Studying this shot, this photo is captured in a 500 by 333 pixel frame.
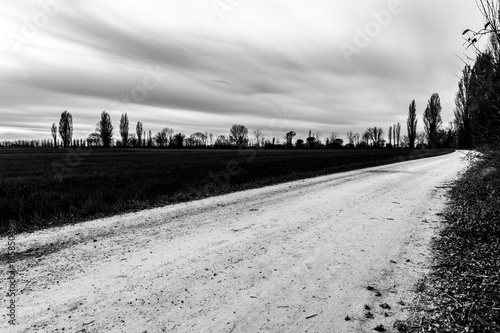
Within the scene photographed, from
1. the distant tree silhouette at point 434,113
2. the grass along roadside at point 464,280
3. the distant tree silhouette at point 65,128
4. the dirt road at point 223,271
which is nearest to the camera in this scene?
the grass along roadside at point 464,280

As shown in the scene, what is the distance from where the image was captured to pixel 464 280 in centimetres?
358

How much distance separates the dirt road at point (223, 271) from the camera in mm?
2879

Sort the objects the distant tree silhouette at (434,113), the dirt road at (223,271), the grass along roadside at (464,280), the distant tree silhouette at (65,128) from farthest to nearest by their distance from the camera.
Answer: the distant tree silhouette at (65,128) < the distant tree silhouette at (434,113) < the dirt road at (223,271) < the grass along roadside at (464,280)

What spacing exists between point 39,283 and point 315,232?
179 inches

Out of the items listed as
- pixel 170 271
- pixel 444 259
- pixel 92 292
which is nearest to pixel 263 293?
pixel 170 271

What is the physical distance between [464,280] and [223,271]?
3154mm

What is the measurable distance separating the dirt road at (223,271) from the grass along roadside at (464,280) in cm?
23

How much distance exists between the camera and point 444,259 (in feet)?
14.1

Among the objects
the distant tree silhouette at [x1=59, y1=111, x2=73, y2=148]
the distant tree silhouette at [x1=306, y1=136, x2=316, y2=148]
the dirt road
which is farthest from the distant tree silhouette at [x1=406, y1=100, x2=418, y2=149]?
the distant tree silhouette at [x1=59, y1=111, x2=73, y2=148]

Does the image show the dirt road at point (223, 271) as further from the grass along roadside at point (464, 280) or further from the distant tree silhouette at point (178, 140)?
the distant tree silhouette at point (178, 140)

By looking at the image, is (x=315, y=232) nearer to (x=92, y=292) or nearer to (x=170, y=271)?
(x=170, y=271)

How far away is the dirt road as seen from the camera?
288 centimetres

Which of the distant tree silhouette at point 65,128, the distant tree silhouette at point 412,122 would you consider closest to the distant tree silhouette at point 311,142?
the distant tree silhouette at point 412,122

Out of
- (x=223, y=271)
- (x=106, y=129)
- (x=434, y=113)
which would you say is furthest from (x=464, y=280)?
(x=106, y=129)
